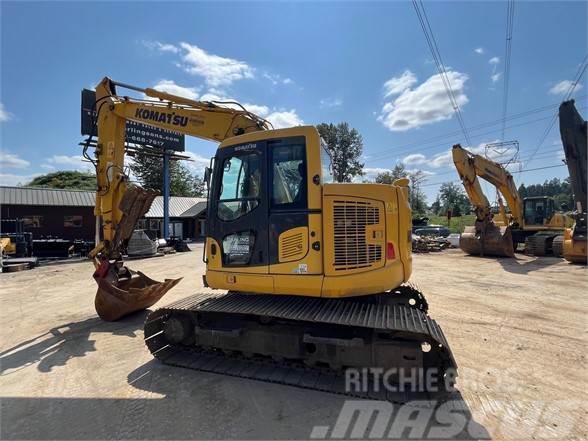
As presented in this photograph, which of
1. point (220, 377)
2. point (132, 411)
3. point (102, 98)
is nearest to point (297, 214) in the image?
point (220, 377)

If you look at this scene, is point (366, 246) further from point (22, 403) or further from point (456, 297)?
point (456, 297)

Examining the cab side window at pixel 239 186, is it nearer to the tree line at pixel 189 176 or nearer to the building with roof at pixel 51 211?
the building with roof at pixel 51 211

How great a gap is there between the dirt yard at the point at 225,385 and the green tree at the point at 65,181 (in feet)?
178

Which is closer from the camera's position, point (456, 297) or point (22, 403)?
point (22, 403)

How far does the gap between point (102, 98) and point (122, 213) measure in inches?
88.3

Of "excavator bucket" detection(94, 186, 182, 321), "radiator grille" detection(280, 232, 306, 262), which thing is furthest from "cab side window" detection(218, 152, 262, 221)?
"excavator bucket" detection(94, 186, 182, 321)

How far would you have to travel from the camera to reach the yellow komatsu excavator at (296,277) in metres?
3.89

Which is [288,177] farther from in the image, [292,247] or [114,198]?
[114,198]

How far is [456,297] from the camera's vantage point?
26.9 feet

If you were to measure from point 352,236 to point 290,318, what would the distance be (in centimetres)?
123

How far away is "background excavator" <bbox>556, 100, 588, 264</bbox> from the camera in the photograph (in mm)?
12773

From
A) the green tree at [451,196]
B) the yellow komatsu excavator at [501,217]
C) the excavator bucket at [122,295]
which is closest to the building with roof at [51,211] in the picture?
the excavator bucket at [122,295]

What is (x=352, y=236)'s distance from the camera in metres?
4.14

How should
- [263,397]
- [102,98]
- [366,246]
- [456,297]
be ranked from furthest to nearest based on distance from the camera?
[456,297], [102,98], [366,246], [263,397]
